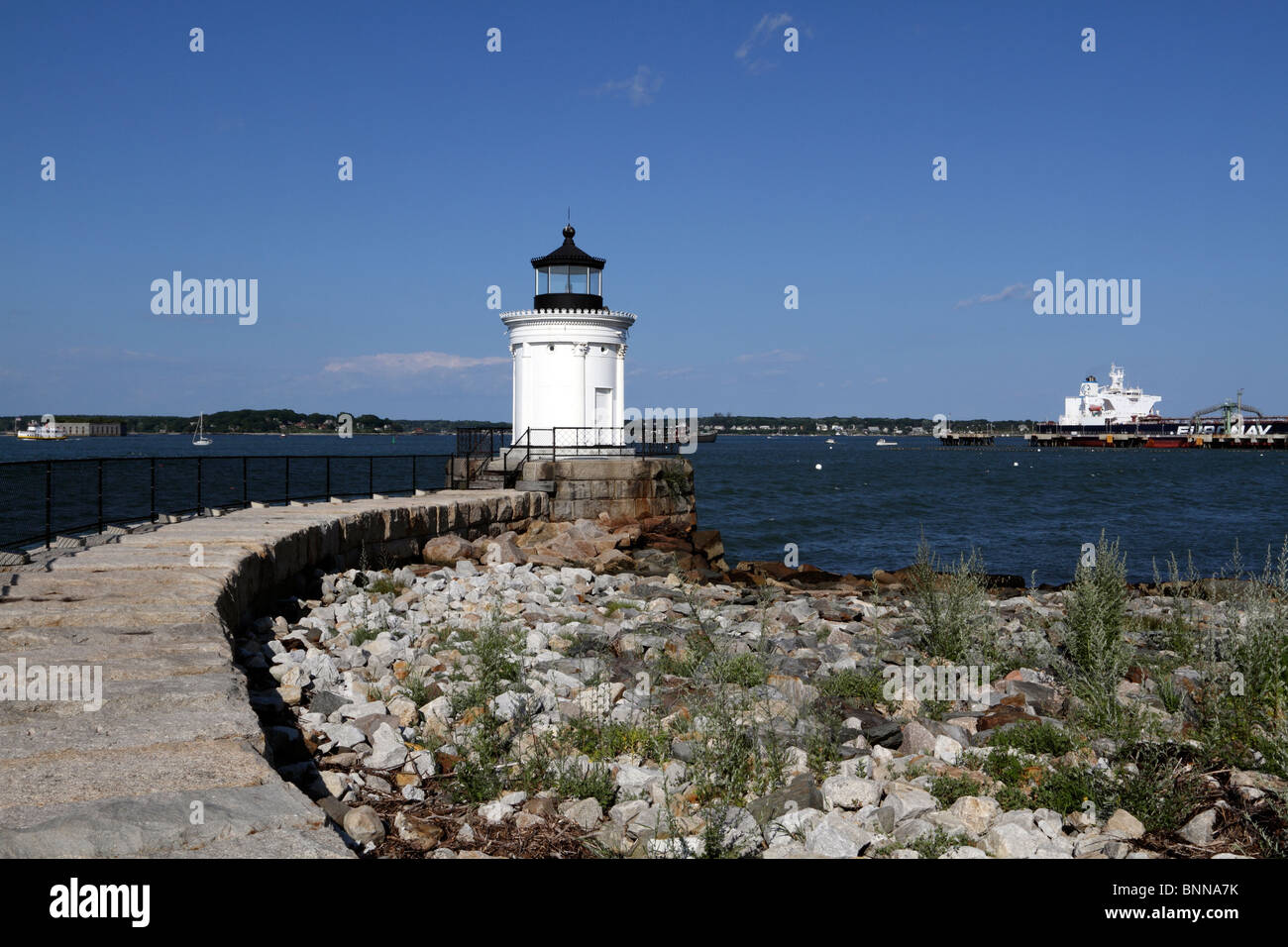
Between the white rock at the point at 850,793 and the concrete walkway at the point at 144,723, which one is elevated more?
the concrete walkway at the point at 144,723

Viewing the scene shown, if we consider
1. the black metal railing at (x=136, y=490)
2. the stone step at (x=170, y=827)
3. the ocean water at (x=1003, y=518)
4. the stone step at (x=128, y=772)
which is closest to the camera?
the stone step at (x=170, y=827)

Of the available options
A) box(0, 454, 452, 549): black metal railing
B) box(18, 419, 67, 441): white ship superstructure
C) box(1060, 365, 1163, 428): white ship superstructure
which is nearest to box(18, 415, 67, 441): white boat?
box(18, 419, 67, 441): white ship superstructure

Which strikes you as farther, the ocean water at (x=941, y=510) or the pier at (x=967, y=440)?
the pier at (x=967, y=440)

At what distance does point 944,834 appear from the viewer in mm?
5117

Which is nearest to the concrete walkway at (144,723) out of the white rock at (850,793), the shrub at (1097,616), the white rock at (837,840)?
the white rock at (837,840)

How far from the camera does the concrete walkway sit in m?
3.60

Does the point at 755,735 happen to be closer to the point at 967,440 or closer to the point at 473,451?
the point at 473,451

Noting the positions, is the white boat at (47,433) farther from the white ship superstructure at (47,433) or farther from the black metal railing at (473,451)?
the black metal railing at (473,451)

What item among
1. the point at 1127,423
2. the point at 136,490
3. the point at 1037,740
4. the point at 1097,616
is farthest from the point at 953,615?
the point at 1127,423

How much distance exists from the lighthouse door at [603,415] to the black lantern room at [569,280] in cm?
201

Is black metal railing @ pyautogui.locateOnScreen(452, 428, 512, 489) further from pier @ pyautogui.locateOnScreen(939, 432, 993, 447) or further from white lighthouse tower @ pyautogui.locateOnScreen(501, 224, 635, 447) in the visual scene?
pier @ pyautogui.locateOnScreen(939, 432, 993, 447)

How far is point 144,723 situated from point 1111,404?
159259 millimetres

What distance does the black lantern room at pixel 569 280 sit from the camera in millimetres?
22047
